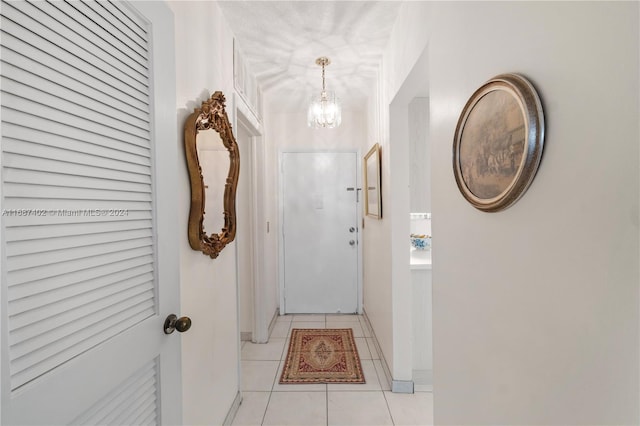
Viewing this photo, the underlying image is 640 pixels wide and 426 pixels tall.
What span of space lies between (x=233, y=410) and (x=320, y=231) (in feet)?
6.95

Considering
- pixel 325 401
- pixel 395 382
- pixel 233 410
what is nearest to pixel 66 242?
pixel 233 410

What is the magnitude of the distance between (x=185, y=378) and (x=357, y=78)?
253 cm

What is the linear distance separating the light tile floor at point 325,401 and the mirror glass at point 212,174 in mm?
1285

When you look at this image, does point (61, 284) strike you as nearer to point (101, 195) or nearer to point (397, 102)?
point (101, 195)

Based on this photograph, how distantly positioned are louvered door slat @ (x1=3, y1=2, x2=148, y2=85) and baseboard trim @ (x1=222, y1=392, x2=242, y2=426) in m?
1.88

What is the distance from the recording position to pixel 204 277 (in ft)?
5.28

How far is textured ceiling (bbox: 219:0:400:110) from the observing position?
182cm

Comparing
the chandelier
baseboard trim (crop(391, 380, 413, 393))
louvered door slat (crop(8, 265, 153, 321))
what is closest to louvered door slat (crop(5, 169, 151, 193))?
louvered door slat (crop(8, 265, 153, 321))

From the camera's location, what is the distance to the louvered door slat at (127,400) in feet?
2.53

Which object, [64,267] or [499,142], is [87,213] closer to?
[64,267]

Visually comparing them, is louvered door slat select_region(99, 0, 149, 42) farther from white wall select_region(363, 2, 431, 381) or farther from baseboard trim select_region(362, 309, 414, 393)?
baseboard trim select_region(362, 309, 414, 393)

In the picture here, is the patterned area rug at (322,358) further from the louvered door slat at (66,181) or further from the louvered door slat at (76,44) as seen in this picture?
the louvered door slat at (76,44)

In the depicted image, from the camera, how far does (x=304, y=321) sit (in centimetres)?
368

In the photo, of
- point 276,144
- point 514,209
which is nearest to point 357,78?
point 276,144
